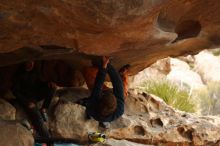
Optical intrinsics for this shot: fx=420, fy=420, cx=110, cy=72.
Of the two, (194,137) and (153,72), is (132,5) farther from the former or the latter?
(153,72)

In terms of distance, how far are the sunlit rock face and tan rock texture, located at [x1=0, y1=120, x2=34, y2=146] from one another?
1123mm

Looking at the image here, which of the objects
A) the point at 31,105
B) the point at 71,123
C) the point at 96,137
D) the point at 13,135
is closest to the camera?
the point at 13,135

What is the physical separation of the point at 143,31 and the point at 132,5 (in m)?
1.00

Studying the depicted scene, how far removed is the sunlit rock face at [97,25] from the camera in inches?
194

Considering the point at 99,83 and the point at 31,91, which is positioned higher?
the point at 99,83

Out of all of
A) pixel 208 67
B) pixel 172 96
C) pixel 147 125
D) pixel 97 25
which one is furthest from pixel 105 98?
pixel 208 67

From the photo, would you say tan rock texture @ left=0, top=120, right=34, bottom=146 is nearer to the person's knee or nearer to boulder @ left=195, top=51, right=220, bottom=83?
the person's knee

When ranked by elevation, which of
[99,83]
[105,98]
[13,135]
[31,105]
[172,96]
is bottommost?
[13,135]

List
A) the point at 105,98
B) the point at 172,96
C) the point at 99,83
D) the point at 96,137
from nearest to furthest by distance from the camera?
1. the point at 105,98
2. the point at 99,83
3. the point at 96,137
4. the point at 172,96

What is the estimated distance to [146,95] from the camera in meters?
9.76

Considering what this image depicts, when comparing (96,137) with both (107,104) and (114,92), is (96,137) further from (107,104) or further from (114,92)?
(107,104)

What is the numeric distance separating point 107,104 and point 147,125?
234cm

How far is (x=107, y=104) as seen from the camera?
6.67 m

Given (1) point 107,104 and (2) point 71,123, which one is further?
(2) point 71,123
